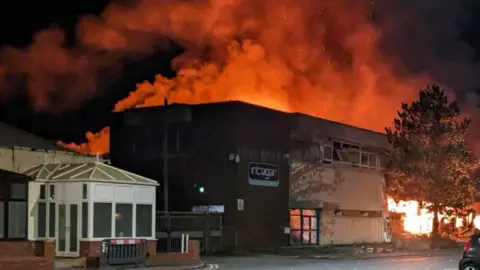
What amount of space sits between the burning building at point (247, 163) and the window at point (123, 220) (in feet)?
32.4

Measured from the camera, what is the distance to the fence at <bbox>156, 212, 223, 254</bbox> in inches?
1339

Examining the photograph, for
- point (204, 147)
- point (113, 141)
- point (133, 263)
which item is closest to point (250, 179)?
point (204, 147)

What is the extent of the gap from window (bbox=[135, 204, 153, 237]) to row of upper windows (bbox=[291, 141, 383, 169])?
48.1ft

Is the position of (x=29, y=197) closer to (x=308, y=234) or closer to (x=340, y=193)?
(x=308, y=234)

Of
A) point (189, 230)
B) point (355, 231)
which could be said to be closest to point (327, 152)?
point (355, 231)

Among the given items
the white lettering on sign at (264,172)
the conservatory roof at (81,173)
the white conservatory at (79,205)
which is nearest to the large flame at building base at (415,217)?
the white lettering on sign at (264,172)

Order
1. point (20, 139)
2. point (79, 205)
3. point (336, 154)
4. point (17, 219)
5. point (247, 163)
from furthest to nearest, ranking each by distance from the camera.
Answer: point (336, 154)
point (247, 163)
point (20, 139)
point (79, 205)
point (17, 219)

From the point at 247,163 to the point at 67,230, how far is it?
13624 mm

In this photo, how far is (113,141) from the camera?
4262 centimetres

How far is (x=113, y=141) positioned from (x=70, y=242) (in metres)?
15.6

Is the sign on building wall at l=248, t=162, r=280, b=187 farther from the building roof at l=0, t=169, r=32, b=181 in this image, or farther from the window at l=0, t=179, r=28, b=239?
the building roof at l=0, t=169, r=32, b=181

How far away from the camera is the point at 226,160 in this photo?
3869 centimetres

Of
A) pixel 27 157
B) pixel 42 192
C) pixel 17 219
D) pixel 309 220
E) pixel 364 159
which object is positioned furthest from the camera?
pixel 364 159

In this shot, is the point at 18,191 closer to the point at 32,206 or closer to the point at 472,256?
the point at 32,206
